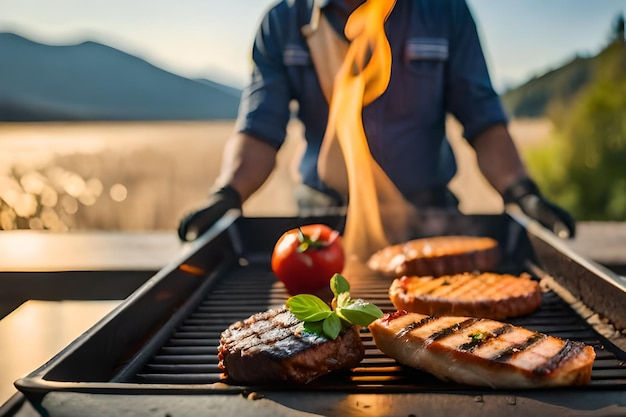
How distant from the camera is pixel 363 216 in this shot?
3.93 metres

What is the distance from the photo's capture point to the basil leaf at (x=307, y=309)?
2068 millimetres

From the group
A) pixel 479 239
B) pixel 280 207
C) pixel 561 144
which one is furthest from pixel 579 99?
pixel 479 239

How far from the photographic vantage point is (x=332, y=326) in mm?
2033

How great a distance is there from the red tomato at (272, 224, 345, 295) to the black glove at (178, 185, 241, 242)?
677 millimetres

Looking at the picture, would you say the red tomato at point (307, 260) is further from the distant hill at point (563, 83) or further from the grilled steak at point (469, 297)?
the distant hill at point (563, 83)

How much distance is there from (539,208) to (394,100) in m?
1.45

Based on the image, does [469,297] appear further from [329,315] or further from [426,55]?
[426,55]

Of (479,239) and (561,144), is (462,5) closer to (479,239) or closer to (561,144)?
(479,239)

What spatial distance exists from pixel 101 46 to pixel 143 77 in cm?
307

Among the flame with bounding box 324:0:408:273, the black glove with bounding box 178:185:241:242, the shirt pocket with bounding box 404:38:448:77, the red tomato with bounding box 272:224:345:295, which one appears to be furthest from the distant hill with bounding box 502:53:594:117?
the red tomato with bounding box 272:224:345:295

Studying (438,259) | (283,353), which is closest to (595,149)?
(438,259)

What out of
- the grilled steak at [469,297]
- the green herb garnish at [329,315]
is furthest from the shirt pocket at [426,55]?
the green herb garnish at [329,315]

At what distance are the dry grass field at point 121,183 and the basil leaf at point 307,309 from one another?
2.31 meters

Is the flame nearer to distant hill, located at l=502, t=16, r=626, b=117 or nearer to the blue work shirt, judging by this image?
the blue work shirt
